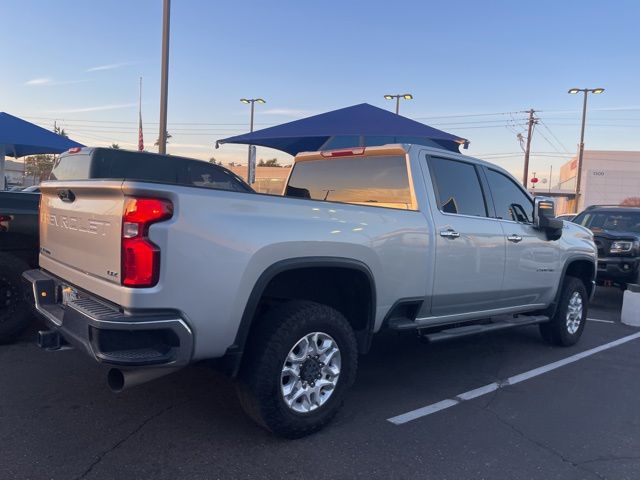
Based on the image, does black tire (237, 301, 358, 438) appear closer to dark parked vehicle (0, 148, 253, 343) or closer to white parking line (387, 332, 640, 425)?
white parking line (387, 332, 640, 425)

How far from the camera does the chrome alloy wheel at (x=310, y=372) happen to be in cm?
352

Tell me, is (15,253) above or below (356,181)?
below

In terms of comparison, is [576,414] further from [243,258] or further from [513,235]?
[243,258]

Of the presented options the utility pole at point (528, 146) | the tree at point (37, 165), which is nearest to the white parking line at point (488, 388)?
the utility pole at point (528, 146)

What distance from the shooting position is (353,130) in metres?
8.52

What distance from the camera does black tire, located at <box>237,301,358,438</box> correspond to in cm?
335

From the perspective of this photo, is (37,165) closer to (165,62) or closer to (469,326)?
(165,62)

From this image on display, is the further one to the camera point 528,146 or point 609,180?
point 609,180

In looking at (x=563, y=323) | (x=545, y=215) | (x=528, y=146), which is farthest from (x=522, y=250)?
(x=528, y=146)

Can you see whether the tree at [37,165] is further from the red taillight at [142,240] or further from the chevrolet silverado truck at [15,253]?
the red taillight at [142,240]

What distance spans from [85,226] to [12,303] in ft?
8.94

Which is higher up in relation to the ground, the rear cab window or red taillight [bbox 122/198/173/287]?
the rear cab window

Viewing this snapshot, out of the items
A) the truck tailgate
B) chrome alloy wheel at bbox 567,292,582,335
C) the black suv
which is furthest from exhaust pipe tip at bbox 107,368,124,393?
the black suv

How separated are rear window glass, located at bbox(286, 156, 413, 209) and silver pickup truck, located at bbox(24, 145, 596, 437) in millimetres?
15
